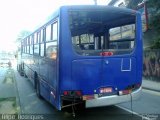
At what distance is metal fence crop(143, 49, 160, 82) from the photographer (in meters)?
19.7

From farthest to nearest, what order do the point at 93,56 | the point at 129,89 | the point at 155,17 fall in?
the point at 155,17 → the point at 129,89 → the point at 93,56

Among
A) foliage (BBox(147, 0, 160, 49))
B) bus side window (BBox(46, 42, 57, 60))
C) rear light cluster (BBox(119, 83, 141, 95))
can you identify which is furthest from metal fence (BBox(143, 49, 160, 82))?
bus side window (BBox(46, 42, 57, 60))

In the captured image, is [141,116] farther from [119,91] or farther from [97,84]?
[97,84]

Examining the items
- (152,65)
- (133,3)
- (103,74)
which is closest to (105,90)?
(103,74)

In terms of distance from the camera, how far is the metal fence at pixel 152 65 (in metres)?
19.7

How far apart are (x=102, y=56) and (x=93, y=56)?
0.25 metres

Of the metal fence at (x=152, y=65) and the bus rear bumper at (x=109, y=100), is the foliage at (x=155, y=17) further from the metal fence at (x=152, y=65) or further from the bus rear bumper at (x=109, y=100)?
the bus rear bumper at (x=109, y=100)

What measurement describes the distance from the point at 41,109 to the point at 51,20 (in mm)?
2977

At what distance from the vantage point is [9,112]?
968cm

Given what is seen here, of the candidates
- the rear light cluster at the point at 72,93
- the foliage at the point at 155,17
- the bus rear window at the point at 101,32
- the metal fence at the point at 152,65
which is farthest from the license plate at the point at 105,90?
the foliage at the point at 155,17

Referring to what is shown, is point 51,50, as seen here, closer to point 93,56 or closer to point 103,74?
point 93,56

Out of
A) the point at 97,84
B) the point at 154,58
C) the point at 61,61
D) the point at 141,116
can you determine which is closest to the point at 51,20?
the point at 61,61

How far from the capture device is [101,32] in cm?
966

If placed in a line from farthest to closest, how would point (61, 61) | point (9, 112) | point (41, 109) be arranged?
point (41, 109) < point (9, 112) < point (61, 61)
